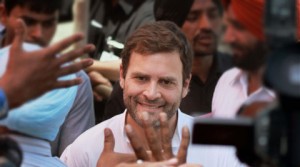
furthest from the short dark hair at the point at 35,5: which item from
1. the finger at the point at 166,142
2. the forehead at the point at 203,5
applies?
the forehead at the point at 203,5

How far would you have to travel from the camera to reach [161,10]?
16.6ft

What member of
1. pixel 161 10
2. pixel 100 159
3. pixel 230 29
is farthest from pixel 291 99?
pixel 161 10

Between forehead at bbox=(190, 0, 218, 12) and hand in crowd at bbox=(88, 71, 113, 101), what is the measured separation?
699mm

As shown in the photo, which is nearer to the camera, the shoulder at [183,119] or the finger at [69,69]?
the finger at [69,69]

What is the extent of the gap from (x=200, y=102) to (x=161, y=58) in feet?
1.53

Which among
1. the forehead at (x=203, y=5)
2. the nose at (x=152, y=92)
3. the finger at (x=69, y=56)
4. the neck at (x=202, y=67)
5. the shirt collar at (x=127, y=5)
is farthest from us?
the shirt collar at (x=127, y=5)

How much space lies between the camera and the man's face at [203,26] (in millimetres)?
4214

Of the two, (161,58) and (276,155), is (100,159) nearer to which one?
(161,58)

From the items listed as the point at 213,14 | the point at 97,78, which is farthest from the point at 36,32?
the point at 97,78

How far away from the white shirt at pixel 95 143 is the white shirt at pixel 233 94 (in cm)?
22

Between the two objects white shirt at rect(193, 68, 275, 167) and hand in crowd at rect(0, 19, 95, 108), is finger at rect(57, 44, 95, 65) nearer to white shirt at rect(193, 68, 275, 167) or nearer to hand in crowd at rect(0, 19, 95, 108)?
hand in crowd at rect(0, 19, 95, 108)

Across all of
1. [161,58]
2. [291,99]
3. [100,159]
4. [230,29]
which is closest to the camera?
[291,99]

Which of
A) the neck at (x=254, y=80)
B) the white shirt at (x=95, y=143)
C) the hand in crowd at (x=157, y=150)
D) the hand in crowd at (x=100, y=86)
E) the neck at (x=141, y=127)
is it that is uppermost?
the neck at (x=254, y=80)

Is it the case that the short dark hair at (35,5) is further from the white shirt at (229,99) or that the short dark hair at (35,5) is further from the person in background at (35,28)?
the white shirt at (229,99)
